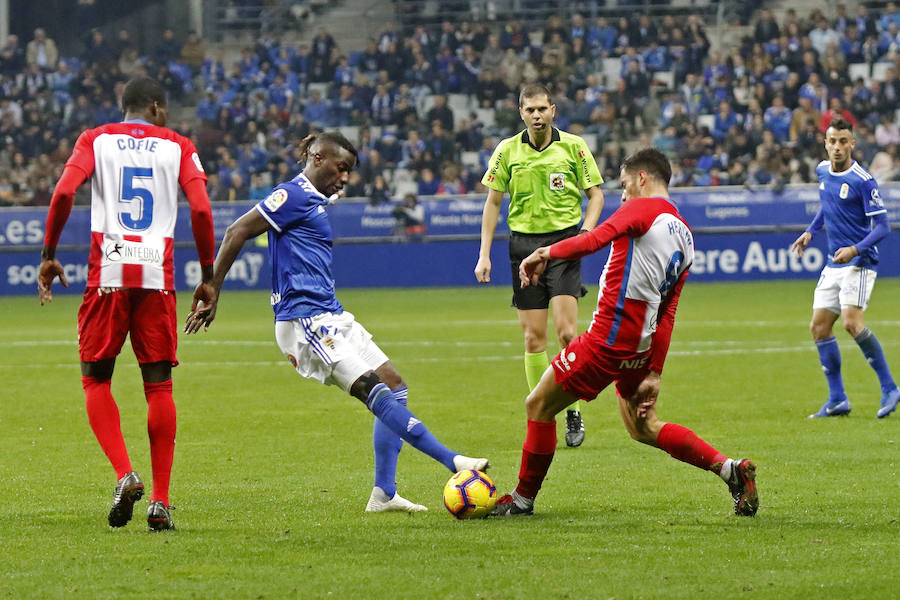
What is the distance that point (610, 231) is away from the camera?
20.0 feet

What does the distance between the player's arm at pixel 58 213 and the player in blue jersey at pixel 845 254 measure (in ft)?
20.0

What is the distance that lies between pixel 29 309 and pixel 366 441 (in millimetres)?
15630

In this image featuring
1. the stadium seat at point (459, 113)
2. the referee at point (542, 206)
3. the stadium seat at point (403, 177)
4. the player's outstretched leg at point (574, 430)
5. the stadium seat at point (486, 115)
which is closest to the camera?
the player's outstretched leg at point (574, 430)

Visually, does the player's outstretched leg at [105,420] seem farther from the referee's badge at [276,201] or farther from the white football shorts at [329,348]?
the referee's badge at [276,201]

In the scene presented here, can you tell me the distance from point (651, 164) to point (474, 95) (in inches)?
1077

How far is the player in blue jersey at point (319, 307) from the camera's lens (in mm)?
6523

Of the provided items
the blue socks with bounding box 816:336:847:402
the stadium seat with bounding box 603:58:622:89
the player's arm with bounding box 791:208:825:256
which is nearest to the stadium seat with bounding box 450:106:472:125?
the stadium seat with bounding box 603:58:622:89

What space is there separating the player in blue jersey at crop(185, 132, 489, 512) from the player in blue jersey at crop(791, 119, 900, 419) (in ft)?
15.4

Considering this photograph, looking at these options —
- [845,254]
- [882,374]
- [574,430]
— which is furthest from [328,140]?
[882,374]

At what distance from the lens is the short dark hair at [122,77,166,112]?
6.43 metres

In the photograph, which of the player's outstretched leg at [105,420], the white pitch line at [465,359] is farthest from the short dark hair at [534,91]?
the white pitch line at [465,359]

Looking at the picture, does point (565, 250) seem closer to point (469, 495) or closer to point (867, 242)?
point (469, 495)

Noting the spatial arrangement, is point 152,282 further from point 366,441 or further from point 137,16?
point 137,16

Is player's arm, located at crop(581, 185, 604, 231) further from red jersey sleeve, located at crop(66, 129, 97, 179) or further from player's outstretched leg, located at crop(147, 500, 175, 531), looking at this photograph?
player's outstretched leg, located at crop(147, 500, 175, 531)
